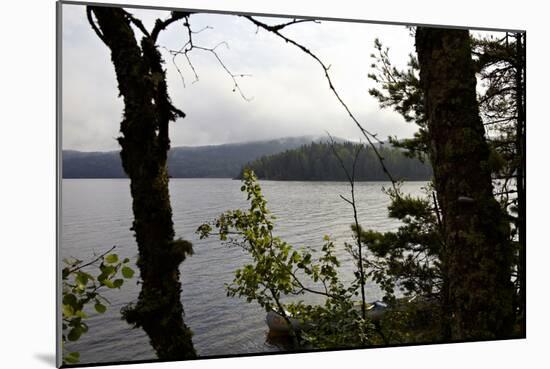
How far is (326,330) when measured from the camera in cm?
360

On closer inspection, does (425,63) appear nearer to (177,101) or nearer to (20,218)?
(177,101)

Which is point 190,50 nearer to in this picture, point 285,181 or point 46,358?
point 285,181

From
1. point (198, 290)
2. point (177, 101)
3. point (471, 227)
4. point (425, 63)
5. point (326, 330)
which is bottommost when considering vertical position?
point (326, 330)

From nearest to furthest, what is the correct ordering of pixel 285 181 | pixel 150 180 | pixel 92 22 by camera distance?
1. pixel 92 22
2. pixel 150 180
3. pixel 285 181

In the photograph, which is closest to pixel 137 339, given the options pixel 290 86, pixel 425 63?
pixel 290 86

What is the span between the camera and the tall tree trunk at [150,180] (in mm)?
3305

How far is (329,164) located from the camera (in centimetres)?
A: 367

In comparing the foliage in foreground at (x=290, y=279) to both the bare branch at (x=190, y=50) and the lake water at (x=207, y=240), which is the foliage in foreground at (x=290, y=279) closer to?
the lake water at (x=207, y=240)

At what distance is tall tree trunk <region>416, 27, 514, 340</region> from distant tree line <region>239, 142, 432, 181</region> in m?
0.19

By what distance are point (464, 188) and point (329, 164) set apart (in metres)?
0.74

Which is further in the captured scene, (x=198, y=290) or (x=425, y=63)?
(x=425, y=63)

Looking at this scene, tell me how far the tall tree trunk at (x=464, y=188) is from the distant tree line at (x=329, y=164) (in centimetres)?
19

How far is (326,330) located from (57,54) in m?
1.89

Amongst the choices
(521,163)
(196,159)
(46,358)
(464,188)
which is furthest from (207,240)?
(521,163)
